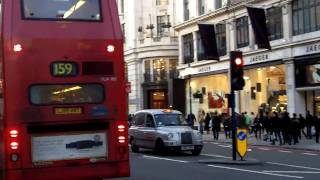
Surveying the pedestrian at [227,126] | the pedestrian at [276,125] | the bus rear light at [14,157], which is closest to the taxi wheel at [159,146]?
the pedestrian at [276,125]

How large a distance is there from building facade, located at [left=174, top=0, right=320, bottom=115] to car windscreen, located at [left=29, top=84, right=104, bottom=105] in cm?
2677

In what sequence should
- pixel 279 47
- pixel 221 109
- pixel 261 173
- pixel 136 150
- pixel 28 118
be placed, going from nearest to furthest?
pixel 28 118, pixel 261 173, pixel 136 150, pixel 279 47, pixel 221 109

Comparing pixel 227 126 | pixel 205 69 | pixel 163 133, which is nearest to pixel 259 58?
pixel 227 126

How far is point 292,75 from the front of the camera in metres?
39.6

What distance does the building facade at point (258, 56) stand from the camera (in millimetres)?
38469

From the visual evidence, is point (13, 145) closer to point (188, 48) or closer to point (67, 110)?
point (67, 110)

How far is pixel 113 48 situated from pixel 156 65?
4987 centimetres

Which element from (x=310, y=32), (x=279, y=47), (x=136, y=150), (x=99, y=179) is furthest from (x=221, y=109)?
(x=99, y=179)

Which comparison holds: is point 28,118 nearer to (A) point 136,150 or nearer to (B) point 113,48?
(B) point 113,48

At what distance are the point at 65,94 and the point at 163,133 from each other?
12.9 m

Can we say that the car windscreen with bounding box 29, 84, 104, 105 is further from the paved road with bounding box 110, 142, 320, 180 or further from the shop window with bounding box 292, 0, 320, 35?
the shop window with bounding box 292, 0, 320, 35

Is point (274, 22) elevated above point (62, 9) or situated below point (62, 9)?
above

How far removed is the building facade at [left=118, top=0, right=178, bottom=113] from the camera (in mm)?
61219

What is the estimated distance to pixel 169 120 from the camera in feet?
83.5
